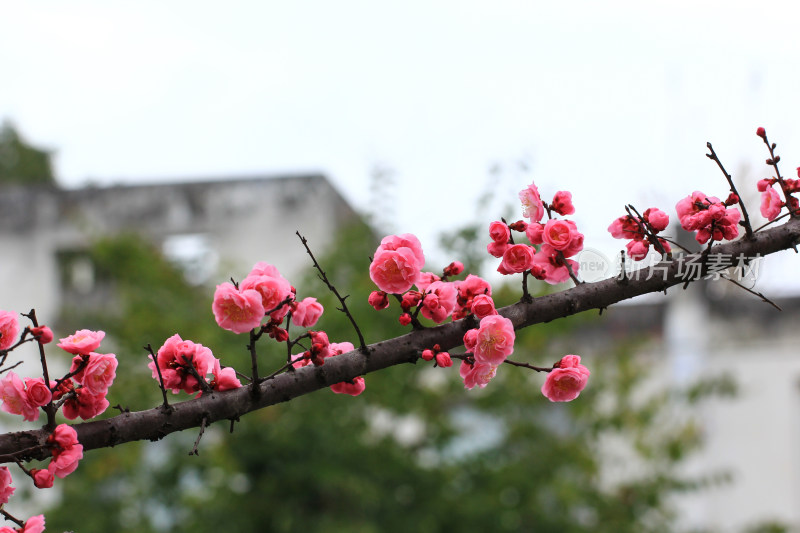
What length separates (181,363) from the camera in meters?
1.56

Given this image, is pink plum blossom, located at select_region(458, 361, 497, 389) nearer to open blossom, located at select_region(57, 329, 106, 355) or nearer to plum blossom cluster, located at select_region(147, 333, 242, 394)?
plum blossom cluster, located at select_region(147, 333, 242, 394)

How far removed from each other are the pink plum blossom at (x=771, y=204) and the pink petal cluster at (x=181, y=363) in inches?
42.5

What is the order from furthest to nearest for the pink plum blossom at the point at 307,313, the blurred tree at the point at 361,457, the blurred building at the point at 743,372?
the blurred building at the point at 743,372 < the blurred tree at the point at 361,457 < the pink plum blossom at the point at 307,313

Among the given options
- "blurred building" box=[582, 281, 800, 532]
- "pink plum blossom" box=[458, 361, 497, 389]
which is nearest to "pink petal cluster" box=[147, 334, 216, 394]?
"pink plum blossom" box=[458, 361, 497, 389]

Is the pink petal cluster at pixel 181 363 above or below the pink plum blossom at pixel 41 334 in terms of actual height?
below

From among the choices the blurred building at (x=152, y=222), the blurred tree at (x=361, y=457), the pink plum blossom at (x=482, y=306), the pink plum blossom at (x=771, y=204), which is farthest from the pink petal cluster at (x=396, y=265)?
the blurred building at (x=152, y=222)

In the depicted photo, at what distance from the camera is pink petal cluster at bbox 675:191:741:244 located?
1590 mm

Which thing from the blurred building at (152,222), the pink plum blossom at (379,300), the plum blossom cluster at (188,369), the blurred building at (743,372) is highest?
the pink plum blossom at (379,300)

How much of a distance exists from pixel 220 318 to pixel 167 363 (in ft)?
0.50

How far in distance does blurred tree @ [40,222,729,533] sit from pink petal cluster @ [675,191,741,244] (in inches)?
170

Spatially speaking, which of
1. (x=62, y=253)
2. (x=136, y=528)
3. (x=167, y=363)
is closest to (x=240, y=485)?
(x=136, y=528)

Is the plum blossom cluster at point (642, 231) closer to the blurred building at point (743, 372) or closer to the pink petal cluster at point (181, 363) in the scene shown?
the pink petal cluster at point (181, 363)

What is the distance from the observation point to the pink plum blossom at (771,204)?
1639 mm

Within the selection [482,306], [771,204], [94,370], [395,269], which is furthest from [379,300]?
[771,204]
